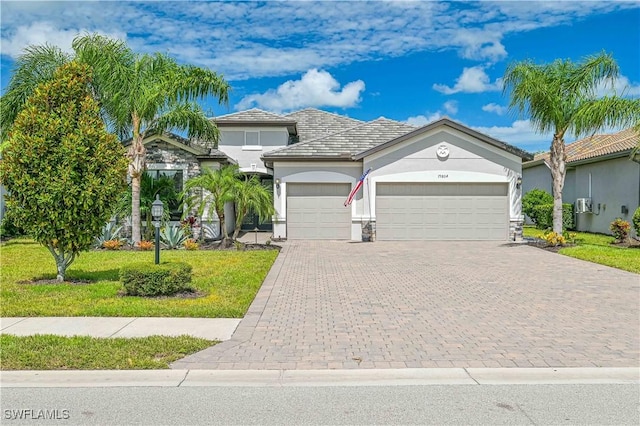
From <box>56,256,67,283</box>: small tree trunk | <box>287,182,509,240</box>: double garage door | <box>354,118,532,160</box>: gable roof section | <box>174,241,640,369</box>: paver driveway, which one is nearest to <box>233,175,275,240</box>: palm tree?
<box>174,241,640,369</box>: paver driveway

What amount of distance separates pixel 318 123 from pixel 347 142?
329 inches

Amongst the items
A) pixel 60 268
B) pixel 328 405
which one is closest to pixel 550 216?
pixel 60 268

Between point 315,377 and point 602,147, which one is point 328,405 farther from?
point 602,147

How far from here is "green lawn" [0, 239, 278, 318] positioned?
28.5 feet

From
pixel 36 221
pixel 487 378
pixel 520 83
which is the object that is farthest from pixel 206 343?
pixel 520 83

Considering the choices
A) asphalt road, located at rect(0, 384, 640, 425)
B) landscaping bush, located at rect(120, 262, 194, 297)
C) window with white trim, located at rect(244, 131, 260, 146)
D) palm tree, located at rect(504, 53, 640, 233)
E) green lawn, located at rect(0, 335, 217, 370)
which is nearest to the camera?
asphalt road, located at rect(0, 384, 640, 425)

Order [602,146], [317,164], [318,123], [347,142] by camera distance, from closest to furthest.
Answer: [317,164]
[347,142]
[602,146]
[318,123]

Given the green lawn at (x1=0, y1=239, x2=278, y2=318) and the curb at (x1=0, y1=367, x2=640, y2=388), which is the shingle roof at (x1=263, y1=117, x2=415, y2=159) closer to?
the green lawn at (x1=0, y1=239, x2=278, y2=318)

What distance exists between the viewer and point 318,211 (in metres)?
22.8

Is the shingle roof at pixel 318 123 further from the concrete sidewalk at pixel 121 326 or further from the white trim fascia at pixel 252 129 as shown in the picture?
the concrete sidewalk at pixel 121 326

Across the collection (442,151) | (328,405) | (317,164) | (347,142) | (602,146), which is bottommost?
(328,405)

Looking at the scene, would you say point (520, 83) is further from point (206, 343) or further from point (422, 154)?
point (206, 343)

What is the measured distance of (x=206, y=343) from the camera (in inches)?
272

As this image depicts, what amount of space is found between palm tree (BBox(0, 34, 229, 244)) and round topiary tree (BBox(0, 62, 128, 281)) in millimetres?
7552
